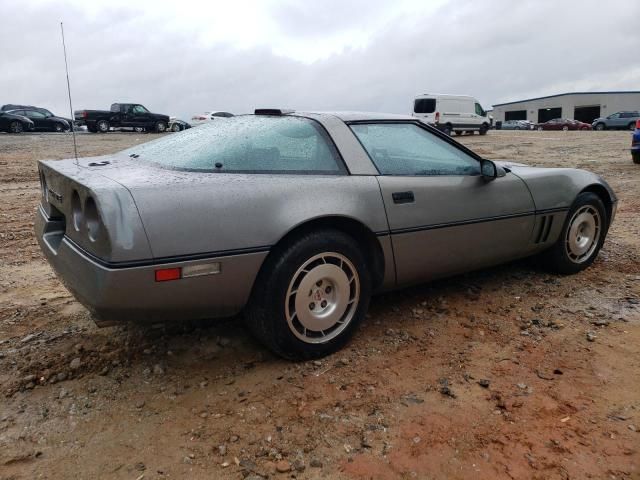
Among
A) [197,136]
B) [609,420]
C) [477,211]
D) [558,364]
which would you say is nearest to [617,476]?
[609,420]

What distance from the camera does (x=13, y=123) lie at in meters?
23.2

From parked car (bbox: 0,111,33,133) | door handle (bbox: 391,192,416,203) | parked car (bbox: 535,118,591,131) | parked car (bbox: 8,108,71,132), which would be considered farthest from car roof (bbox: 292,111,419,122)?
parked car (bbox: 535,118,591,131)

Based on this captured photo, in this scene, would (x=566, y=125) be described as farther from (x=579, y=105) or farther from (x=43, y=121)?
(x=43, y=121)

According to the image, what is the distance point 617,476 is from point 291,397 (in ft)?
4.47

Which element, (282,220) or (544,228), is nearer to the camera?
(282,220)

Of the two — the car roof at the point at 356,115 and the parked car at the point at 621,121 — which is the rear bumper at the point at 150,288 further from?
the parked car at the point at 621,121

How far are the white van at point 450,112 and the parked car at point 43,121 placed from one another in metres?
17.4

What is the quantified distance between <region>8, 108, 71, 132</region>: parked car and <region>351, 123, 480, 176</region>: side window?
86.8 ft

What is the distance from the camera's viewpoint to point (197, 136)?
317cm

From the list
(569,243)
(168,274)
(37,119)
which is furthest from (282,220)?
(37,119)

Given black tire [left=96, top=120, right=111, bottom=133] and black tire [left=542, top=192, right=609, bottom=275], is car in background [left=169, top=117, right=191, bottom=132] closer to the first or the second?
black tire [left=96, top=120, right=111, bottom=133]

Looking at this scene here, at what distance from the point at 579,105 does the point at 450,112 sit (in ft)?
140

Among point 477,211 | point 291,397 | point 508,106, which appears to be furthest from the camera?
point 508,106

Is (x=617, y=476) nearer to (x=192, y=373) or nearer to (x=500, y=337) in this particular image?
(x=500, y=337)
